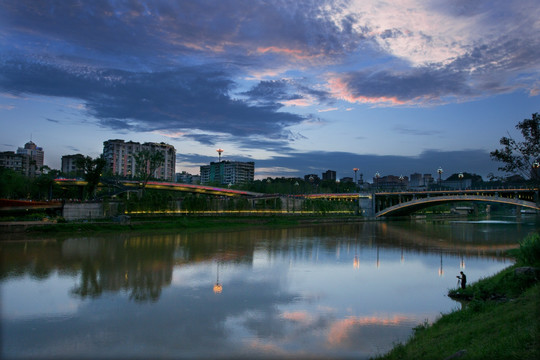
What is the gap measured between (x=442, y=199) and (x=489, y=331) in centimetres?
7911

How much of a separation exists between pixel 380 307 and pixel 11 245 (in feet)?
105

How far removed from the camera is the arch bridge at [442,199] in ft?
233

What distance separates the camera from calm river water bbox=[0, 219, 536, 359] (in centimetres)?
1152

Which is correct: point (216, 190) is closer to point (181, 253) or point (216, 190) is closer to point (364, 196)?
point (364, 196)

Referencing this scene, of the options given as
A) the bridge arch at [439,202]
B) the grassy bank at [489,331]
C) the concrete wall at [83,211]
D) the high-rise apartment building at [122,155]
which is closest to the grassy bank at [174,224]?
the concrete wall at [83,211]

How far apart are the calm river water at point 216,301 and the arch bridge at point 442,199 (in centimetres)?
4642

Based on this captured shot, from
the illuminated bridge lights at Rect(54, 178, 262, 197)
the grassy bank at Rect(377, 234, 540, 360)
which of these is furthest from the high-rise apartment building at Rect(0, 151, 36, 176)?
the grassy bank at Rect(377, 234, 540, 360)

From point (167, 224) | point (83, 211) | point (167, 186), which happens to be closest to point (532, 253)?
point (167, 224)

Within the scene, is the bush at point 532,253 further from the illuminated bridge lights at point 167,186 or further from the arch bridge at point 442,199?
the illuminated bridge lights at point 167,186

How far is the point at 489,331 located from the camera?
9.57 meters

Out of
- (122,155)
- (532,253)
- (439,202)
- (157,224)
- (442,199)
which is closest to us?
(532,253)

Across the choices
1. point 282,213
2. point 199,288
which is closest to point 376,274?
point 199,288

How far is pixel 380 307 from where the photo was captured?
16172 mm

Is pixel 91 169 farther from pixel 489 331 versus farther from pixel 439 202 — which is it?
pixel 439 202
